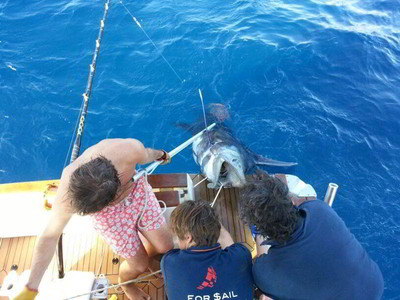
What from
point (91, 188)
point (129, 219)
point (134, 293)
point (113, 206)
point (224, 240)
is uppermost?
point (91, 188)

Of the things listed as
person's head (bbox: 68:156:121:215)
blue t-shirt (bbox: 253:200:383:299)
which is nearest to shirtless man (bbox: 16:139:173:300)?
person's head (bbox: 68:156:121:215)

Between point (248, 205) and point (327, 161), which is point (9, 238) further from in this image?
point (327, 161)

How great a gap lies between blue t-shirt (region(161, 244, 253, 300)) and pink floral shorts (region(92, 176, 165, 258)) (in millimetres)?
978

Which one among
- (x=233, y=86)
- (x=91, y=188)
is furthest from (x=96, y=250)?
(x=233, y=86)

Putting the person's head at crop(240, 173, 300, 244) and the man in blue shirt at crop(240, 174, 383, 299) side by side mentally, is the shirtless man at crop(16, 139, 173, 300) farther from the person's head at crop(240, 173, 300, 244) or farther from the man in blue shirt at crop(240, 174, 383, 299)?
the man in blue shirt at crop(240, 174, 383, 299)

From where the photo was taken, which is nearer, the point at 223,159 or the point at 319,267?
the point at 319,267

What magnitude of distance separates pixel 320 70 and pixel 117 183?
25.3 ft

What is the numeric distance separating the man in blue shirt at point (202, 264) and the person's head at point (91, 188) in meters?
0.58

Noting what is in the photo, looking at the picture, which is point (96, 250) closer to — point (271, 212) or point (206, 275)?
point (206, 275)

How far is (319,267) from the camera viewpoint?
2393mm

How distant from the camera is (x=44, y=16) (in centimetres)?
982

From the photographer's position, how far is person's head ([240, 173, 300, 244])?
2.50 metres

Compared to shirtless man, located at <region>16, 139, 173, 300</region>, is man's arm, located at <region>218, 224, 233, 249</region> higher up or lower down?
lower down

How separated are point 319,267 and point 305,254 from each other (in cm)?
13
